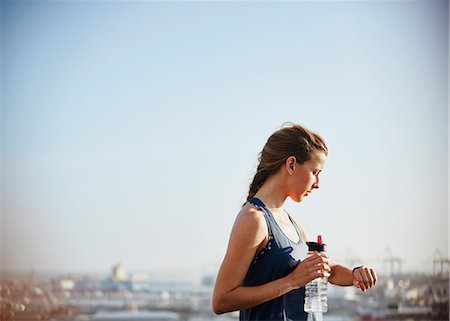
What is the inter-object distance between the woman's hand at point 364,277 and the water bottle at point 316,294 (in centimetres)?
5

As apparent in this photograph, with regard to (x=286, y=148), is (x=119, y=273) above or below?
below

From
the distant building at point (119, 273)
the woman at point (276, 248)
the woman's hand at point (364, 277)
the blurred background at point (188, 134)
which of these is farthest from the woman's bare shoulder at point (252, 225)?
the distant building at point (119, 273)

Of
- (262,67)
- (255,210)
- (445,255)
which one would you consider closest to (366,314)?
(445,255)

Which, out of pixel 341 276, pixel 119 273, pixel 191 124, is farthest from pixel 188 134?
pixel 341 276

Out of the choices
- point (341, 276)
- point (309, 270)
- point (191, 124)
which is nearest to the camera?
point (309, 270)

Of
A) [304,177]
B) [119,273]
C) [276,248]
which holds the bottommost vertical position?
[119,273]

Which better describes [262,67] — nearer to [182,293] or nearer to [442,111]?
[442,111]

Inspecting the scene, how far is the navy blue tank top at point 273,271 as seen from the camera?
3.96ft

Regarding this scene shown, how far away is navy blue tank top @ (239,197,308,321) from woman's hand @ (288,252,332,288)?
0.04 metres

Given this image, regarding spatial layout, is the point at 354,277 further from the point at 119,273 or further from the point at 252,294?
the point at 119,273

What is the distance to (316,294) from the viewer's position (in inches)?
49.4

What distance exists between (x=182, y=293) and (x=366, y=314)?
147cm

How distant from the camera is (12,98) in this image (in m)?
4.91

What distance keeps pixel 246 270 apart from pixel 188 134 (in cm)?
404
